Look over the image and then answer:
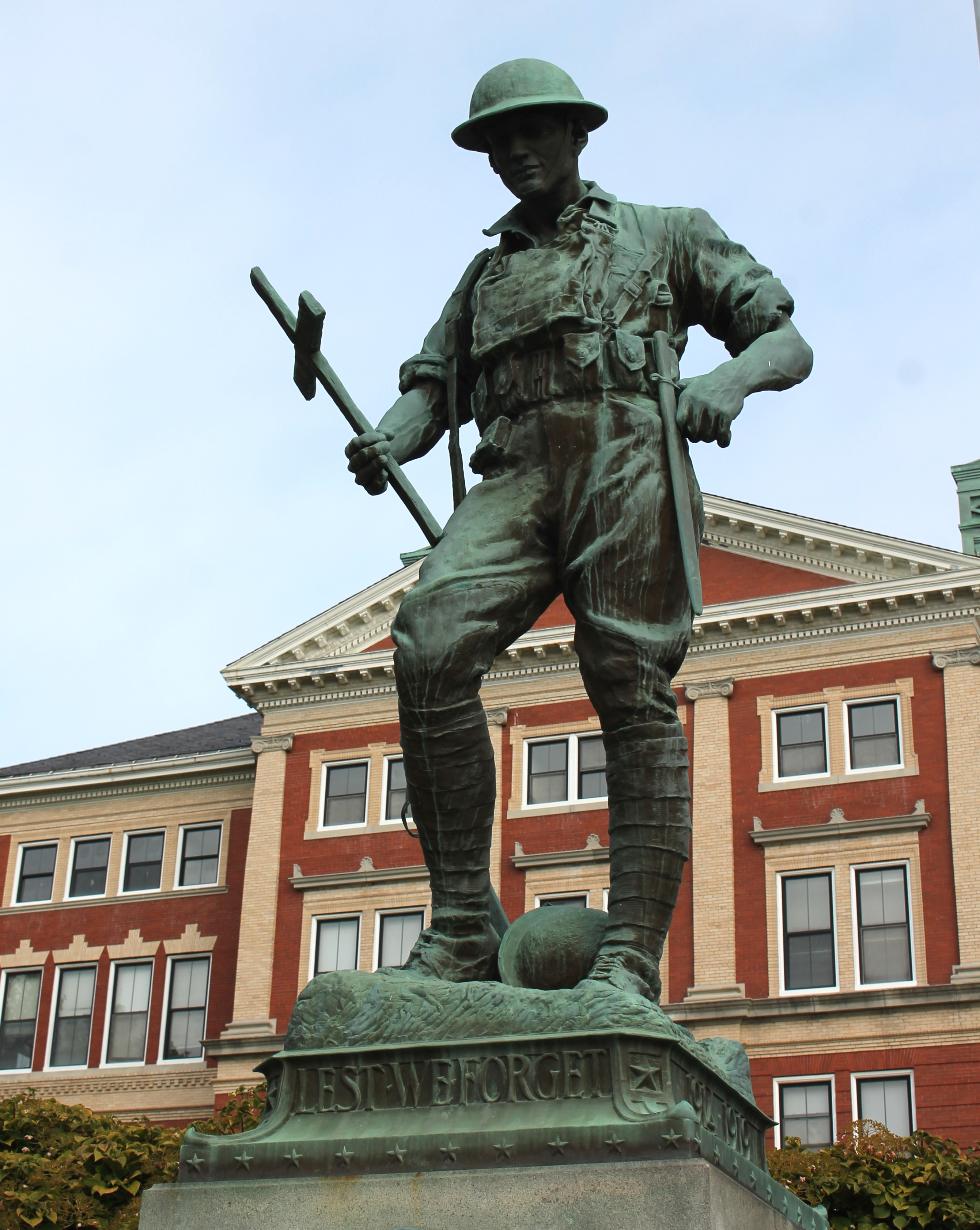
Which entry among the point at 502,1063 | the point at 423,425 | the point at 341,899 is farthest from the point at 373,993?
the point at 341,899

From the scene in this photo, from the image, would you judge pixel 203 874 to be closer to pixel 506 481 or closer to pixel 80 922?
pixel 80 922

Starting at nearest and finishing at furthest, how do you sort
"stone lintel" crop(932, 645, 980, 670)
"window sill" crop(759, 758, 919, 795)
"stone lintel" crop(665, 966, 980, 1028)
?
"stone lintel" crop(665, 966, 980, 1028)
"window sill" crop(759, 758, 919, 795)
"stone lintel" crop(932, 645, 980, 670)

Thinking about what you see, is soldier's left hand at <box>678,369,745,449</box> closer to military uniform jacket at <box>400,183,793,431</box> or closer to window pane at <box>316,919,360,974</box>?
military uniform jacket at <box>400,183,793,431</box>

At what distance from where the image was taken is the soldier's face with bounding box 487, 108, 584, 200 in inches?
221

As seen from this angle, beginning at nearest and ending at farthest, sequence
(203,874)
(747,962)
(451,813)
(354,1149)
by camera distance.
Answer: (354,1149), (451,813), (747,962), (203,874)

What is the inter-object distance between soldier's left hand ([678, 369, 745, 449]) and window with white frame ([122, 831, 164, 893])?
39.4 metres

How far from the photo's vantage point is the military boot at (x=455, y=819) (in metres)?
5.21

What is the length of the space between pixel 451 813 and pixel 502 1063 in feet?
2.99

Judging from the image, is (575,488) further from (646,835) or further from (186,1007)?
(186,1007)

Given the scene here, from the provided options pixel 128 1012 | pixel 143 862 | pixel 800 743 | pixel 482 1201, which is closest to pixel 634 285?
pixel 482 1201

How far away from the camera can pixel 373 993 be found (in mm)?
4766

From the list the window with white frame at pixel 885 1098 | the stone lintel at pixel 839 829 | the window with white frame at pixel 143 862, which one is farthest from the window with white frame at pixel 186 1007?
the window with white frame at pixel 885 1098

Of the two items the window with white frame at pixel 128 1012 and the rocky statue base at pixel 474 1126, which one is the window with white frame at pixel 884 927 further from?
A: the rocky statue base at pixel 474 1126

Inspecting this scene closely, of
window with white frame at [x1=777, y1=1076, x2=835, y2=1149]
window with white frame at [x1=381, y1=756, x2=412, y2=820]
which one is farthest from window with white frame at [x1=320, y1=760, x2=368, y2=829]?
window with white frame at [x1=777, y1=1076, x2=835, y2=1149]
